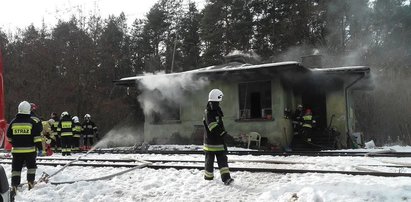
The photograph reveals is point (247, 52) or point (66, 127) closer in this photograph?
point (66, 127)

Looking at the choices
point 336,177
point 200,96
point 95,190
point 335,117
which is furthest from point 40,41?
point 336,177

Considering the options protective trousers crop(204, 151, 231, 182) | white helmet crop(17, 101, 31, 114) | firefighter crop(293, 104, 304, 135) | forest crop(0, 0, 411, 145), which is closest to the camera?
protective trousers crop(204, 151, 231, 182)

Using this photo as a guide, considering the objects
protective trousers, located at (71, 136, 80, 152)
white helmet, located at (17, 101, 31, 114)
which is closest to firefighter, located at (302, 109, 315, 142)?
protective trousers, located at (71, 136, 80, 152)

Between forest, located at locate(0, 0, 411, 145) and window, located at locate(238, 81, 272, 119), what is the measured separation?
1167 centimetres

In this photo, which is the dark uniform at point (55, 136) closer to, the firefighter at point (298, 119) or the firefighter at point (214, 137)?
the firefighter at point (298, 119)

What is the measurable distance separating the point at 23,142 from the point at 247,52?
27.9 metres

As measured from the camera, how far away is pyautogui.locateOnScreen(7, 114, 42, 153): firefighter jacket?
8500 millimetres

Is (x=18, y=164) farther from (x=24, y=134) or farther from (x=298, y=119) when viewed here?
(x=298, y=119)

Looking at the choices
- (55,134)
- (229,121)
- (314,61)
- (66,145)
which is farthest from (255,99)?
(55,134)

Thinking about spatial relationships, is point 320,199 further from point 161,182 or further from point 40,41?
point 40,41

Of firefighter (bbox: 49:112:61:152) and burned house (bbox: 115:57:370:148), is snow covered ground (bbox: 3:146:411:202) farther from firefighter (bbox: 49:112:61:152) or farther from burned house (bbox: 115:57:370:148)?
burned house (bbox: 115:57:370:148)

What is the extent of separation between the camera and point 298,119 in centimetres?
1842

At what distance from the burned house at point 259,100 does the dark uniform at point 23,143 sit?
36.2ft

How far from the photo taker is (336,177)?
7.74 meters
